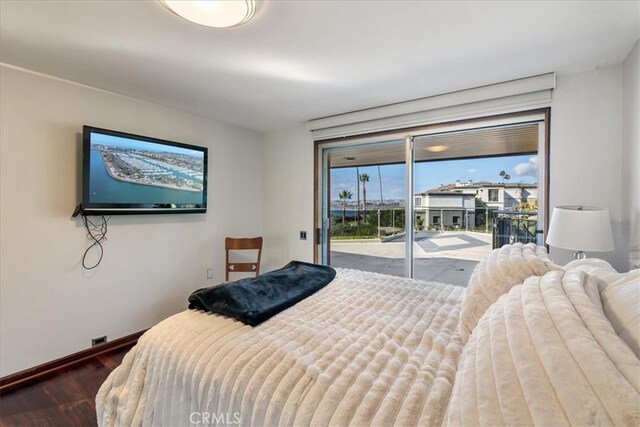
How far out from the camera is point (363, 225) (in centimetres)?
339

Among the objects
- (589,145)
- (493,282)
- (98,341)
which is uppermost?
(589,145)

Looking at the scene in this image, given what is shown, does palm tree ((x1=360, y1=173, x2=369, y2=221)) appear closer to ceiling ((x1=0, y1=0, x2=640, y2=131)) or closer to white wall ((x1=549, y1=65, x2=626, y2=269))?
ceiling ((x1=0, y1=0, x2=640, y2=131))

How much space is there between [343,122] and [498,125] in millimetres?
1460

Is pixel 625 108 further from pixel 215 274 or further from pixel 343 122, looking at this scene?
pixel 215 274

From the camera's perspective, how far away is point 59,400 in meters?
1.91

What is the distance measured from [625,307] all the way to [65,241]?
3.28m

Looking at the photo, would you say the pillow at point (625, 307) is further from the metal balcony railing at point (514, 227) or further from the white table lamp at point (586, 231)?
the metal balcony railing at point (514, 227)

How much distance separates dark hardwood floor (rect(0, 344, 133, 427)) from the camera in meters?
1.74

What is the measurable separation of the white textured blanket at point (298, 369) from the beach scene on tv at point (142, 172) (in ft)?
5.26

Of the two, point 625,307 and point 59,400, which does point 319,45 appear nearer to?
point 625,307

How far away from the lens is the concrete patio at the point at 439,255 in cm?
286

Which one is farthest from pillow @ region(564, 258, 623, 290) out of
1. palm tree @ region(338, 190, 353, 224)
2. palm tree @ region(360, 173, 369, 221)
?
palm tree @ region(338, 190, 353, 224)

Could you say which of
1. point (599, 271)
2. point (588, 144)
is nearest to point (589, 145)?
point (588, 144)

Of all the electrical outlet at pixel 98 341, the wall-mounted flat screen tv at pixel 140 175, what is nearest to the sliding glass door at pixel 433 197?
the wall-mounted flat screen tv at pixel 140 175
